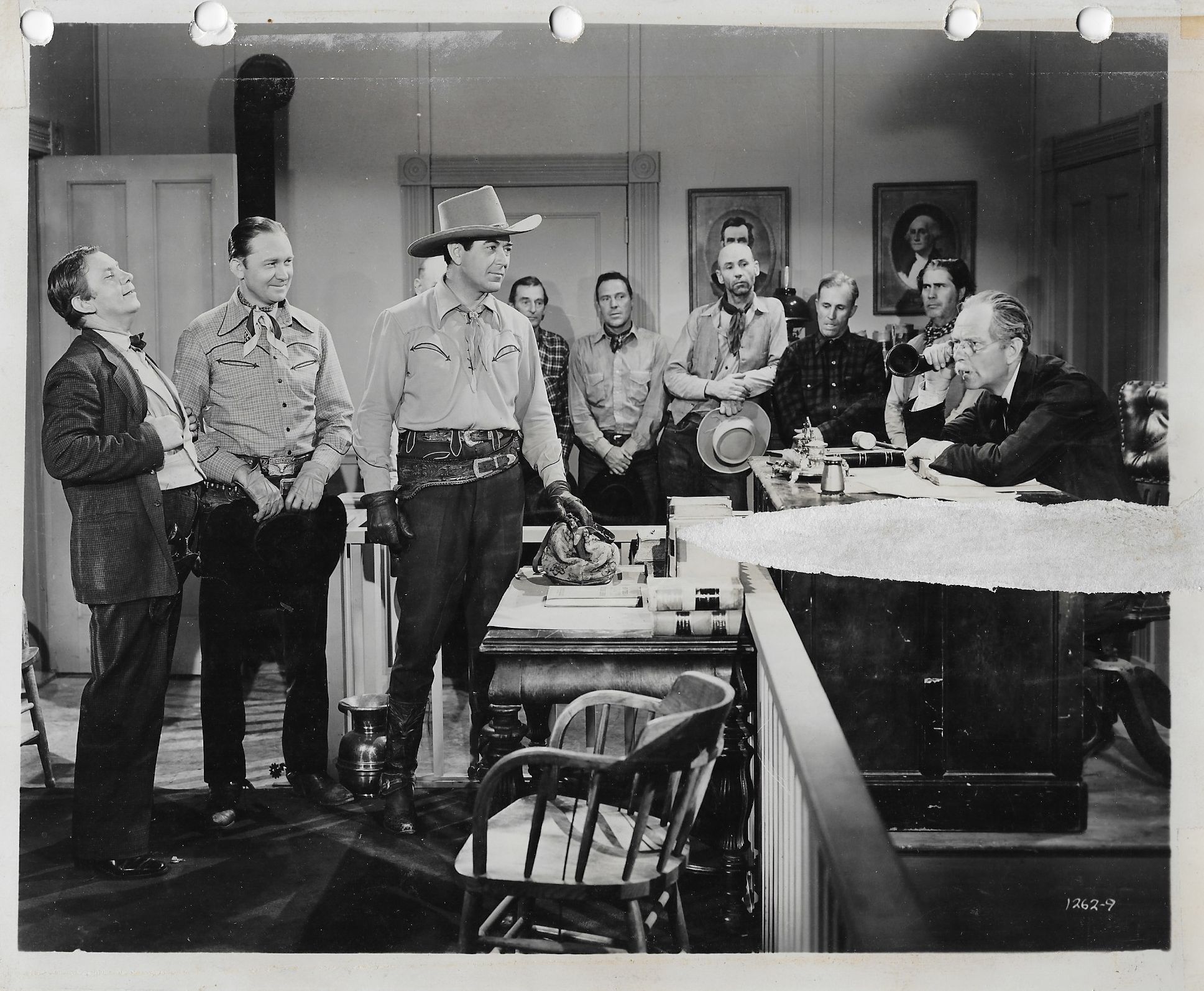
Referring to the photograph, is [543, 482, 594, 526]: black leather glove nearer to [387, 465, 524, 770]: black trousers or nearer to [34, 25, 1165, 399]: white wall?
[387, 465, 524, 770]: black trousers

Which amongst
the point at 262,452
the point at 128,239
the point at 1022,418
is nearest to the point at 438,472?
the point at 262,452

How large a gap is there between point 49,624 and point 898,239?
7.65 feet

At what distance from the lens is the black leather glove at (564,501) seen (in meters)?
2.97

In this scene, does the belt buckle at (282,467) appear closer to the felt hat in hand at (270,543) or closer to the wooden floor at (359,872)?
the felt hat in hand at (270,543)

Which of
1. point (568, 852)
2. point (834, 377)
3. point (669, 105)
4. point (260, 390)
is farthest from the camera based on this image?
point (834, 377)

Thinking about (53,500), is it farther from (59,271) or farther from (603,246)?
(603,246)

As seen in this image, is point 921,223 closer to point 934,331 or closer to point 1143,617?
point 934,331

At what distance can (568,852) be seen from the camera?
2344mm

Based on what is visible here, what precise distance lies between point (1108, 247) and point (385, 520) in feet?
6.39

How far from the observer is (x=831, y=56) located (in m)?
2.74

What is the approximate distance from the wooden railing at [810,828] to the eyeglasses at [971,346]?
76 centimetres

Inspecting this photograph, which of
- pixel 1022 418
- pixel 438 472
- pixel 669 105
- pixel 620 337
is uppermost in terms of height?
pixel 669 105

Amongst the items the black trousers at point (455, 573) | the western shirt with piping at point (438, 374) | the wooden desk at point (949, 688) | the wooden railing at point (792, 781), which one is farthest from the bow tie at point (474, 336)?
the wooden desk at point (949, 688)

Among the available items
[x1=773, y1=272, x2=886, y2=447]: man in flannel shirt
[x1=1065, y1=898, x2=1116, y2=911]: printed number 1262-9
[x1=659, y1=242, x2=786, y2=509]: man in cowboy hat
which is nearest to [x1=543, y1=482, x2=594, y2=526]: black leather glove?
[x1=659, y1=242, x2=786, y2=509]: man in cowboy hat
